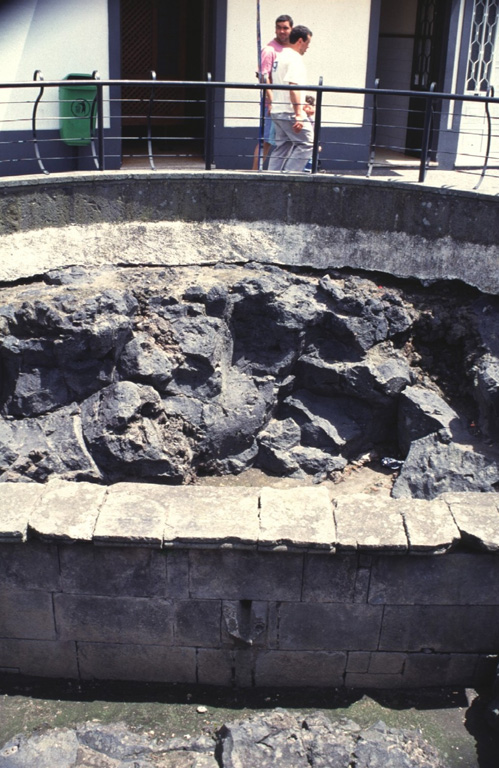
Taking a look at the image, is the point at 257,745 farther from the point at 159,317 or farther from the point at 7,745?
the point at 159,317

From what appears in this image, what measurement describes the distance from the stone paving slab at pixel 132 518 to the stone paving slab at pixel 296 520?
60 centimetres

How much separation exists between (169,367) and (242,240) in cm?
190

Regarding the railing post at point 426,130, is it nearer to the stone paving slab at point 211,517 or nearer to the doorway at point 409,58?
the doorway at point 409,58

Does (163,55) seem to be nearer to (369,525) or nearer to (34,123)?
(34,123)

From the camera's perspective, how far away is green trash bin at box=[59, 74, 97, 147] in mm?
8920

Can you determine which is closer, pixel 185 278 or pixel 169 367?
pixel 169 367

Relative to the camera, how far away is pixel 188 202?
8727 mm

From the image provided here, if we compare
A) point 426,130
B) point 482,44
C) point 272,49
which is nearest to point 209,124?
point 272,49

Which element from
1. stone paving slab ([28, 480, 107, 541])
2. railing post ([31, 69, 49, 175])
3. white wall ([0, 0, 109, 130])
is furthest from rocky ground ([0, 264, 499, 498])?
stone paving slab ([28, 480, 107, 541])

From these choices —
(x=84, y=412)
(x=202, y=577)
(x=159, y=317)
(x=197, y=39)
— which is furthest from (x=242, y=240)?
(x=202, y=577)

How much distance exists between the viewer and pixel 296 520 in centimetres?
452

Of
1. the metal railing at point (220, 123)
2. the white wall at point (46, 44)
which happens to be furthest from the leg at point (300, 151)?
the white wall at point (46, 44)

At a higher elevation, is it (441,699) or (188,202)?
(188,202)

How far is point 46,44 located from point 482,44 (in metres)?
6.09
